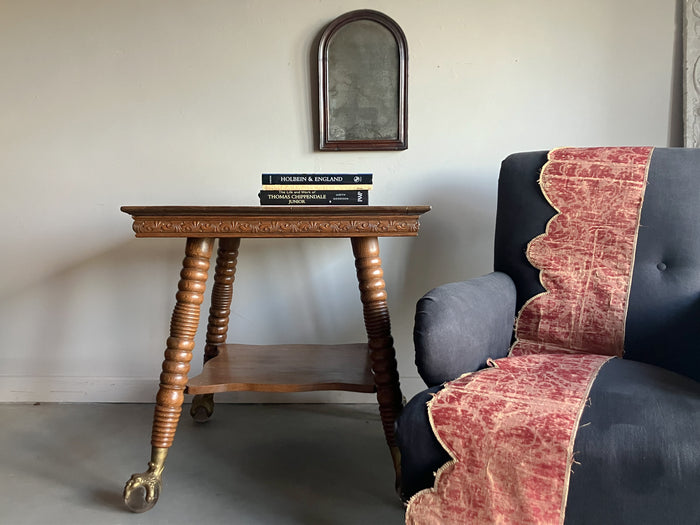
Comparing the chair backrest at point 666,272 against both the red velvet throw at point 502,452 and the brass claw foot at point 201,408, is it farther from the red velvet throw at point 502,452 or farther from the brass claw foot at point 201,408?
the brass claw foot at point 201,408

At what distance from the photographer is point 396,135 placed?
65.9 inches

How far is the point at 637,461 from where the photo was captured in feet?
2.53

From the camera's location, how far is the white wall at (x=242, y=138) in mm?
1652

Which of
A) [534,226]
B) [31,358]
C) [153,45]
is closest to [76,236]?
[31,358]

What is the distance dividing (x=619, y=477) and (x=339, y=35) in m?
1.40

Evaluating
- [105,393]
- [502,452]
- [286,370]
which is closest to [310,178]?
[286,370]

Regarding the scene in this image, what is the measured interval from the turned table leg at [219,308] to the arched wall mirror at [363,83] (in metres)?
0.45

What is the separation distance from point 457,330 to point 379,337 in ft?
1.00

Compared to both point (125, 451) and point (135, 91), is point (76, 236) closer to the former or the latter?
point (135, 91)

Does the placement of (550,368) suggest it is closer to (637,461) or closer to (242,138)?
(637,461)

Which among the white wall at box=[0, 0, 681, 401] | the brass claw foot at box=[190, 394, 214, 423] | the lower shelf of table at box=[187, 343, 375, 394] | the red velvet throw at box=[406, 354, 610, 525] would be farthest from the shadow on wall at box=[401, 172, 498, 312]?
the red velvet throw at box=[406, 354, 610, 525]

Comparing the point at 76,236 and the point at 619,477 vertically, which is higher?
the point at 76,236

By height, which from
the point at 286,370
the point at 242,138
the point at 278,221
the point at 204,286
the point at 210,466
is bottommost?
the point at 210,466

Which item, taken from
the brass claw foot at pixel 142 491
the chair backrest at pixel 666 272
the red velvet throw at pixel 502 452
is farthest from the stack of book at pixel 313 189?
the brass claw foot at pixel 142 491
